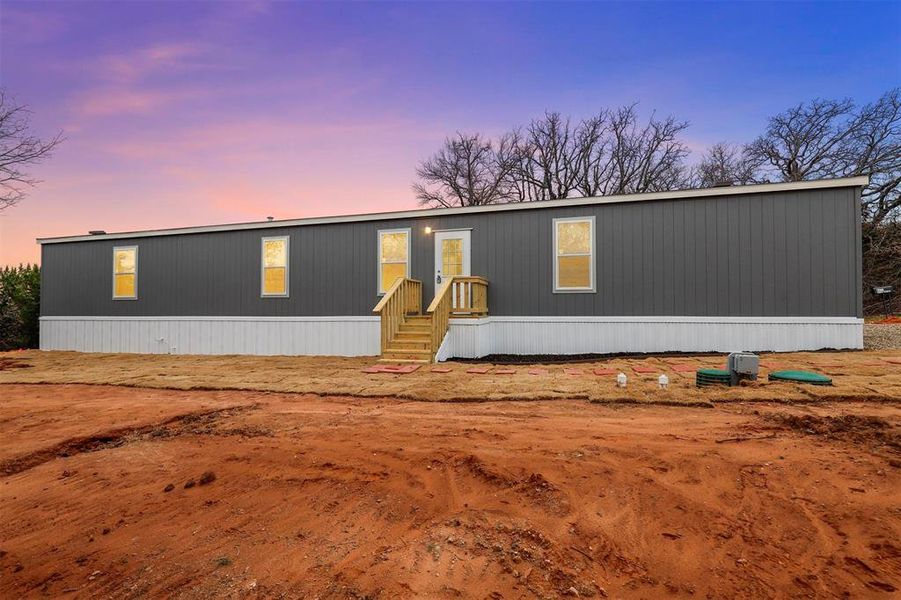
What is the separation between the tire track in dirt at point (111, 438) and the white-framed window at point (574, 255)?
7.31 meters

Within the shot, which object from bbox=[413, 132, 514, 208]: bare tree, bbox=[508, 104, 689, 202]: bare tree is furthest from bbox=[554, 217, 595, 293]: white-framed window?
bbox=[413, 132, 514, 208]: bare tree

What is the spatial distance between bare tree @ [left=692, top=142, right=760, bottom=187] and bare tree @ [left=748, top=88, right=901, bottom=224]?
0.55 meters

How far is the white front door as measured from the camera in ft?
35.1

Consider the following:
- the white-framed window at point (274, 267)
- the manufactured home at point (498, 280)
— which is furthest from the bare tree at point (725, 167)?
the white-framed window at point (274, 267)

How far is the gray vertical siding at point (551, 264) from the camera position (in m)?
8.68

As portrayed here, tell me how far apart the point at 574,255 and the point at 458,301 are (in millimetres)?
2928

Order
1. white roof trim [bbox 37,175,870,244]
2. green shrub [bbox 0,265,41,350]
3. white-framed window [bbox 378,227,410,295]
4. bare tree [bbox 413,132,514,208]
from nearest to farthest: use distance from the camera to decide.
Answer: white roof trim [bbox 37,175,870,244] < white-framed window [bbox 378,227,410,295] < green shrub [bbox 0,265,41,350] < bare tree [bbox 413,132,514,208]

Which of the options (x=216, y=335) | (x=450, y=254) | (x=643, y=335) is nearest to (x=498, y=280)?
(x=450, y=254)

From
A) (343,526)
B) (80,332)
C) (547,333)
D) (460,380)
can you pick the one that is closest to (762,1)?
(547,333)

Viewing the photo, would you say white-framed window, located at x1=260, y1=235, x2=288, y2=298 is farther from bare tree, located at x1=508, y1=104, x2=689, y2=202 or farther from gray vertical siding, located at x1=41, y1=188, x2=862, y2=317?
bare tree, located at x1=508, y1=104, x2=689, y2=202

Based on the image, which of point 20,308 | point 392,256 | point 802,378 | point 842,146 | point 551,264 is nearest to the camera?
point 802,378

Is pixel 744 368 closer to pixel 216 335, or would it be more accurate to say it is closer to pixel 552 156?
pixel 216 335

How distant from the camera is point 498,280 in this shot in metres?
10.4

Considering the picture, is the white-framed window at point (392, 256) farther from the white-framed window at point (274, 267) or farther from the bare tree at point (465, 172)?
the bare tree at point (465, 172)
